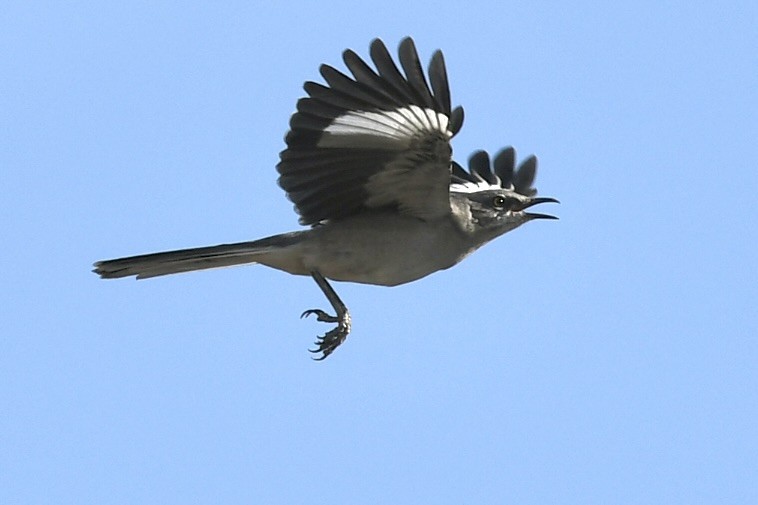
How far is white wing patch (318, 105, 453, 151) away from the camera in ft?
34.7

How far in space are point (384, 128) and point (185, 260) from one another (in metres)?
2.02

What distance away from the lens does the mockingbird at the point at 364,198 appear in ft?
34.6

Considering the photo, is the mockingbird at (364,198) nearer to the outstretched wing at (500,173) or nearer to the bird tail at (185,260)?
the bird tail at (185,260)

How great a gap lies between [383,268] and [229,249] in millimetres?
1298

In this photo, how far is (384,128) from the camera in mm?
10734

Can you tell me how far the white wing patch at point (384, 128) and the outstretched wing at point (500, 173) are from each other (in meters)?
3.20

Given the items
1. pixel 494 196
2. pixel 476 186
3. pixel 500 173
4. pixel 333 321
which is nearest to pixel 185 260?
pixel 333 321

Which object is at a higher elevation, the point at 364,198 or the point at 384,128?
the point at 384,128

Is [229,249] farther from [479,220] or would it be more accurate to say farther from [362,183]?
[479,220]

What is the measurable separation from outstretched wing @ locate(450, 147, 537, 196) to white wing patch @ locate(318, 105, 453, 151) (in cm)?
320

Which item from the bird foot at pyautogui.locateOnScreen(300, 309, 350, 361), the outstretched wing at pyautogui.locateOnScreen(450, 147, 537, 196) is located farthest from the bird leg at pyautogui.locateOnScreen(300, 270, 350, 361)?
the outstretched wing at pyautogui.locateOnScreen(450, 147, 537, 196)

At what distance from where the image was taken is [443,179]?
37.0 ft

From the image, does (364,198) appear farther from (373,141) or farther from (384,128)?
(384,128)

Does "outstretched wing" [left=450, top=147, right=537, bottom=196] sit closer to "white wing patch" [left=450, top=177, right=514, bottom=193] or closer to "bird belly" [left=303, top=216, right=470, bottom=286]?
"white wing patch" [left=450, top=177, right=514, bottom=193]
